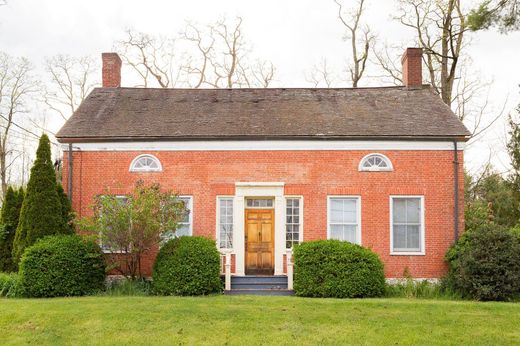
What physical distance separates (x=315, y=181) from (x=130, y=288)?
6.25 m

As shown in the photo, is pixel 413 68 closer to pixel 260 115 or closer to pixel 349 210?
pixel 260 115

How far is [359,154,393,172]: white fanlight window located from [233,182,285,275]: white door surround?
2.56m

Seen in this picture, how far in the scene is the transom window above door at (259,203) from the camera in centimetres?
1831

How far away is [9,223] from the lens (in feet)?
59.4

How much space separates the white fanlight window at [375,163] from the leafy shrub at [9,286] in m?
10.2

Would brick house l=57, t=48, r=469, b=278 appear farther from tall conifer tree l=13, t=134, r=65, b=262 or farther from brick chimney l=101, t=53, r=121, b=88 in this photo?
brick chimney l=101, t=53, r=121, b=88

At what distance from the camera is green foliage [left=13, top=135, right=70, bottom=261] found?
1648 cm

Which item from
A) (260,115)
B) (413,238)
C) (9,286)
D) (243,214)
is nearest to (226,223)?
(243,214)

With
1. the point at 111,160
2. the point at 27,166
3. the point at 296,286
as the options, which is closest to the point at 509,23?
the point at 296,286

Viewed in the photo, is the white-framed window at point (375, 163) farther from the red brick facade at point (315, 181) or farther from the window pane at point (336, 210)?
the window pane at point (336, 210)

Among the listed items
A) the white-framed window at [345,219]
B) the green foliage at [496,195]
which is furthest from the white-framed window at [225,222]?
the green foliage at [496,195]

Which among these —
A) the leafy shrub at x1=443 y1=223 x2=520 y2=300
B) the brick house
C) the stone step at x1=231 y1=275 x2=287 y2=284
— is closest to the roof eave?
the brick house

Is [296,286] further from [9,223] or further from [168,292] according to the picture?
[9,223]

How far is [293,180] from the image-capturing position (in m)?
18.0
